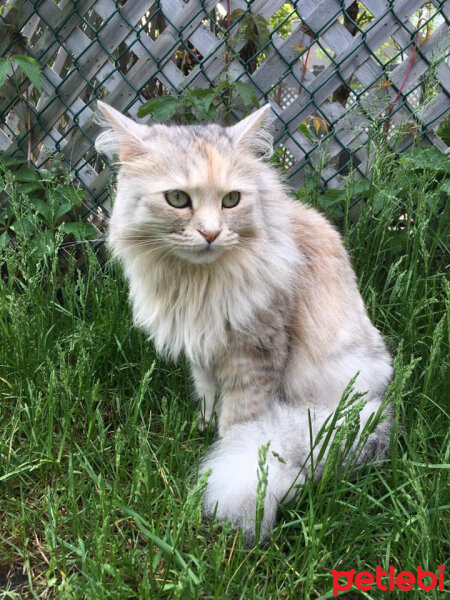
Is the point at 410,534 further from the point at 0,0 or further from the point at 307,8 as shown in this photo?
the point at 0,0

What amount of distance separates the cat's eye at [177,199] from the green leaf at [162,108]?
1018 mm

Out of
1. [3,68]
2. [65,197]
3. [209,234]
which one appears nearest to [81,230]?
[65,197]

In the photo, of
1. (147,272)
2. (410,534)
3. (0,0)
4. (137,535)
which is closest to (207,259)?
(147,272)

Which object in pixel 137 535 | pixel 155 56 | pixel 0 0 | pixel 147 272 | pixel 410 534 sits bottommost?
pixel 410 534

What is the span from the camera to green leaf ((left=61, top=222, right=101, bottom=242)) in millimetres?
→ 2719

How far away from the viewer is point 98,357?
2244 millimetres

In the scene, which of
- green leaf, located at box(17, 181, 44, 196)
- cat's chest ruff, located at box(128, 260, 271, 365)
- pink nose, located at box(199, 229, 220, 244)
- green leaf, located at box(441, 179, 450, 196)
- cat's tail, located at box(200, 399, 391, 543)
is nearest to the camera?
cat's tail, located at box(200, 399, 391, 543)

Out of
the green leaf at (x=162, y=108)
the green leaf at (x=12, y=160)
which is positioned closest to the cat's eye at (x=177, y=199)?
the green leaf at (x=162, y=108)

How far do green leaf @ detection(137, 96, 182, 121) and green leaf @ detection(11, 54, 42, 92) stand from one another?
476 millimetres

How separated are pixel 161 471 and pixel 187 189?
0.89 metres

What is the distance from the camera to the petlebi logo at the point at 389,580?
137cm

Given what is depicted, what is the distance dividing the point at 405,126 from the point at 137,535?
209 centimetres

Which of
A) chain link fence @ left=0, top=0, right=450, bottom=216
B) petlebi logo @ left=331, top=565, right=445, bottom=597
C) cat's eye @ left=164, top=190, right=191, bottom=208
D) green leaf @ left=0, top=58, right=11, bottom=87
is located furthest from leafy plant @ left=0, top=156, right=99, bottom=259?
petlebi logo @ left=331, top=565, right=445, bottom=597

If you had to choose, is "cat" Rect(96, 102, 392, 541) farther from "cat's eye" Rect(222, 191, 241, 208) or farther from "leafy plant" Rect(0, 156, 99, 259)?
"leafy plant" Rect(0, 156, 99, 259)
